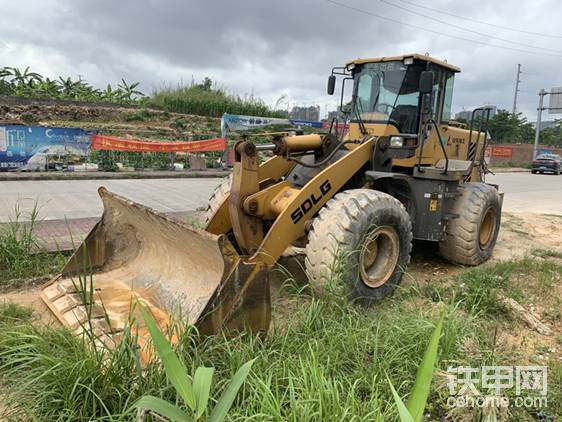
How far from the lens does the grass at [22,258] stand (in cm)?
511

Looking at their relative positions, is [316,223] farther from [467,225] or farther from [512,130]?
[512,130]

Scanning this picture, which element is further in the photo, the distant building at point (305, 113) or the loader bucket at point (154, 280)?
the distant building at point (305, 113)

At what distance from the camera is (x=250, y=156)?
4.45 meters

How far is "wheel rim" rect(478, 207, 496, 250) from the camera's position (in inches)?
269

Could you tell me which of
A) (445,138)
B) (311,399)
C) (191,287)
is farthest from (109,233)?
(445,138)

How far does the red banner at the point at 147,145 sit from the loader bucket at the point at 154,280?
532 inches

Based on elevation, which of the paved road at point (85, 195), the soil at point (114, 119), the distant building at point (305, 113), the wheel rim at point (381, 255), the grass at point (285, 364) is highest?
the distant building at point (305, 113)

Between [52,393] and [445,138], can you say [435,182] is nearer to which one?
[445,138]

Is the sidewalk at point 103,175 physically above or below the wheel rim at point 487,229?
below

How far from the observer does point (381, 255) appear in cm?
491

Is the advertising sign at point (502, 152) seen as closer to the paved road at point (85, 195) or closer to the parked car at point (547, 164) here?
the parked car at point (547, 164)

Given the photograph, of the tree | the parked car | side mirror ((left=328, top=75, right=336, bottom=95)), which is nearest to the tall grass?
the parked car

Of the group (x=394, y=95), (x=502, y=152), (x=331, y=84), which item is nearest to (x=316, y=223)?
(x=394, y=95)

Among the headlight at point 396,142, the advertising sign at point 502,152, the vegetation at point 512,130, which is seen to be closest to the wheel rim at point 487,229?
the headlight at point 396,142
